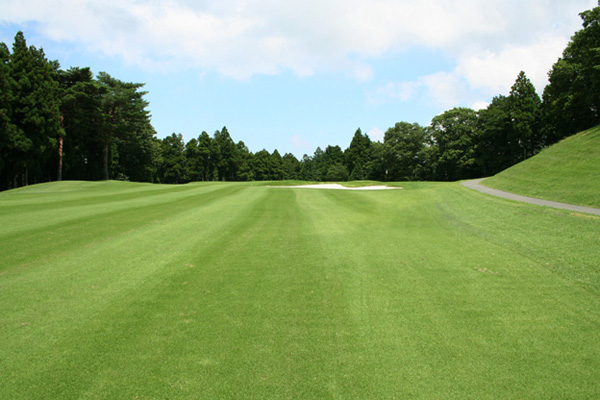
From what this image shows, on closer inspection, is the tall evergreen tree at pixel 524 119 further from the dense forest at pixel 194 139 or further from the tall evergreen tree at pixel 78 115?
the tall evergreen tree at pixel 78 115

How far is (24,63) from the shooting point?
34.6 metres

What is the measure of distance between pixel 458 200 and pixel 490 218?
203 inches

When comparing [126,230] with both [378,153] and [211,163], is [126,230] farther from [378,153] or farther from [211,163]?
[211,163]

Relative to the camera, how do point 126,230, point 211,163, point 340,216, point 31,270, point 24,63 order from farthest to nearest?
point 211,163 → point 24,63 → point 340,216 → point 126,230 → point 31,270

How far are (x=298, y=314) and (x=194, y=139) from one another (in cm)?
8635

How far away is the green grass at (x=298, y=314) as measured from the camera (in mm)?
3238

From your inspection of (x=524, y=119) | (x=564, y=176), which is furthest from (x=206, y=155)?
(x=564, y=176)

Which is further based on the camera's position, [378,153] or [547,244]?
[378,153]

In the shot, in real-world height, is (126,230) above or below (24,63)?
below

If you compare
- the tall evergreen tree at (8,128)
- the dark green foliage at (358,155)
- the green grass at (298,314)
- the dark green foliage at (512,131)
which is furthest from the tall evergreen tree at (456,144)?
the tall evergreen tree at (8,128)

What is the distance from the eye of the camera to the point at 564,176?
1569 cm

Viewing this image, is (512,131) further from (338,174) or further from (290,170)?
(290,170)

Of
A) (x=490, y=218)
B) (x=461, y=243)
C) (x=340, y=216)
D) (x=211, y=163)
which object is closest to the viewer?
(x=461, y=243)

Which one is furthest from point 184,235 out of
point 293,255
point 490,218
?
point 490,218
